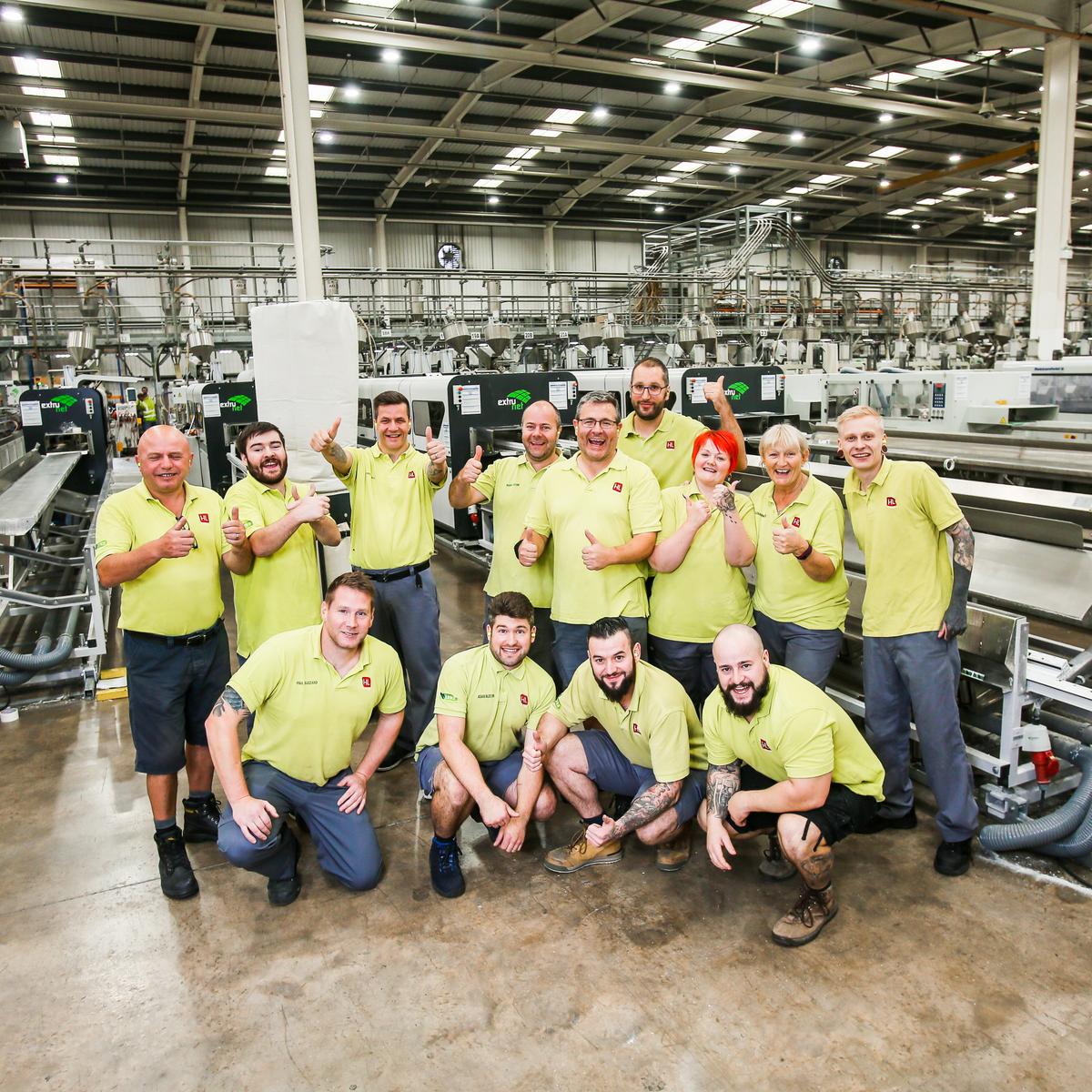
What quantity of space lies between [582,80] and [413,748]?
34.2ft

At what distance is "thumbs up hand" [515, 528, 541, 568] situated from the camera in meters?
3.29

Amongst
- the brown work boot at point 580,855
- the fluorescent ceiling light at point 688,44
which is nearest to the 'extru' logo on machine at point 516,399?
the brown work boot at point 580,855

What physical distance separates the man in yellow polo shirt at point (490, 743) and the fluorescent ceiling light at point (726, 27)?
9540mm

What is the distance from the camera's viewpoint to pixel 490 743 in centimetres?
306

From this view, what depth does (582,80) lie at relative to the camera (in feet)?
37.7

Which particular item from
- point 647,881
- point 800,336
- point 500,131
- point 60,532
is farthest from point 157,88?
point 647,881

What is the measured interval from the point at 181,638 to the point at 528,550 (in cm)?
126

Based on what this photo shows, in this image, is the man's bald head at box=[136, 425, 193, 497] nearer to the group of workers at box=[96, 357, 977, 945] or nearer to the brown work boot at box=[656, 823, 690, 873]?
the group of workers at box=[96, 357, 977, 945]

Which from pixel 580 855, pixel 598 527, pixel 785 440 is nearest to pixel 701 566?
pixel 598 527

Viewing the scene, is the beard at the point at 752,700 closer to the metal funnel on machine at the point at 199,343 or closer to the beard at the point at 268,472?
the beard at the point at 268,472

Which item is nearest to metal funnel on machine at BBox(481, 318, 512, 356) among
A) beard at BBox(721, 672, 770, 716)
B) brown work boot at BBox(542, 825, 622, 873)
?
brown work boot at BBox(542, 825, 622, 873)

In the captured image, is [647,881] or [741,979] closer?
[741,979]

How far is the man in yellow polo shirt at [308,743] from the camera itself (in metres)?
2.72

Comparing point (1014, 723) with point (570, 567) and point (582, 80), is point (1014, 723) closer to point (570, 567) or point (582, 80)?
point (570, 567)
